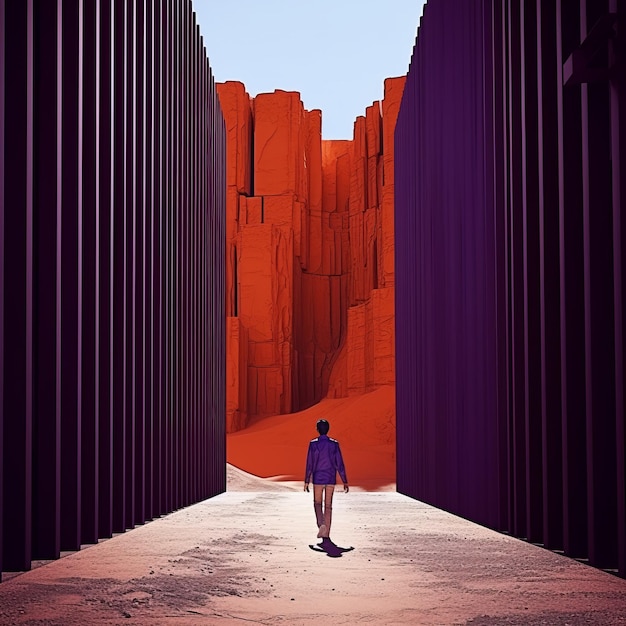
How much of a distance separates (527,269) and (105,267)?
4.35 meters

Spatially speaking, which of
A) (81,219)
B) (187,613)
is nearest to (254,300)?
(81,219)

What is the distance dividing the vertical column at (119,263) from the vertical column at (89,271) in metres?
0.84

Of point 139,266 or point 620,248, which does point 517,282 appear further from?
point 139,266

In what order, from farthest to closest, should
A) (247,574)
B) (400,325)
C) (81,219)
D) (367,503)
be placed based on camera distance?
1. (400,325)
2. (367,503)
3. (81,219)
4. (247,574)

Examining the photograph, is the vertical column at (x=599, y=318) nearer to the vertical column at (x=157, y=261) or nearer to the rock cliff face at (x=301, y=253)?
the vertical column at (x=157, y=261)

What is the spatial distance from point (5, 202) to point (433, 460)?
30.9 feet

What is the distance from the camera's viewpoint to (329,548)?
7.35 metres

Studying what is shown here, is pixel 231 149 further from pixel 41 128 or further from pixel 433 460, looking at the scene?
pixel 41 128

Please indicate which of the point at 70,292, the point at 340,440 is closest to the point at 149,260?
the point at 70,292

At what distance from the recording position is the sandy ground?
14.8 ft

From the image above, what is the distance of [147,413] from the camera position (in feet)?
34.9

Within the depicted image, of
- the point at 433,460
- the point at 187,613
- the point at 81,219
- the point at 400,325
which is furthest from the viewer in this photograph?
the point at 400,325

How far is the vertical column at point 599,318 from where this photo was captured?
6.40 meters

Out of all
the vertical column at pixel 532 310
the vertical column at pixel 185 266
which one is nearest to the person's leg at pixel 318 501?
the vertical column at pixel 532 310
